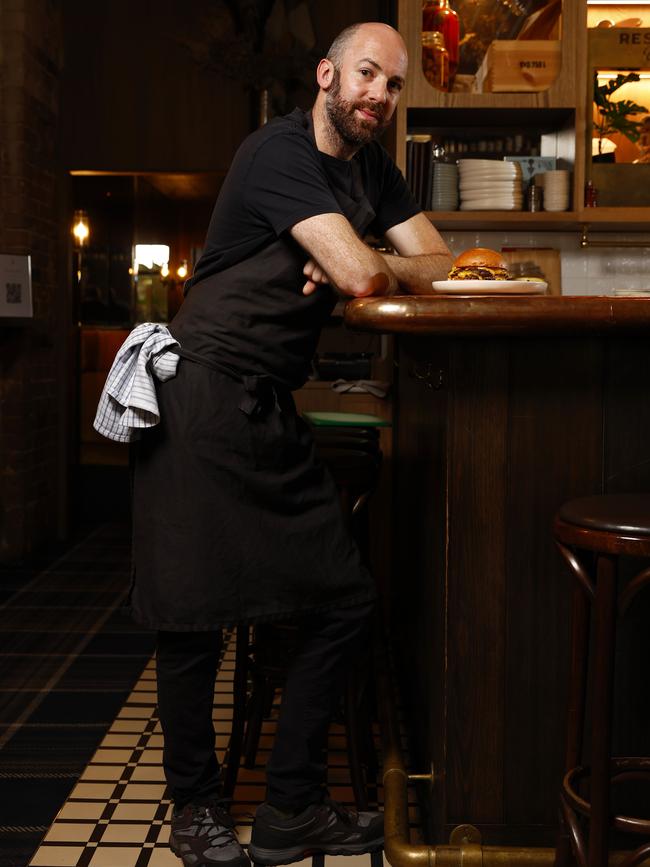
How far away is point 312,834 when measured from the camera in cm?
220

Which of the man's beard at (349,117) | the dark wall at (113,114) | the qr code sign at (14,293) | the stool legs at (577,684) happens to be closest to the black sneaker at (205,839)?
the stool legs at (577,684)

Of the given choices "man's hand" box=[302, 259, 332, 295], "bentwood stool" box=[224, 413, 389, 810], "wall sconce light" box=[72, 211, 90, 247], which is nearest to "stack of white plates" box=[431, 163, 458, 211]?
"bentwood stool" box=[224, 413, 389, 810]

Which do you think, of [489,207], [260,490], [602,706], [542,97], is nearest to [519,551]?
[602,706]

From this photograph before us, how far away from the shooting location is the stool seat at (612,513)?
1.51 m

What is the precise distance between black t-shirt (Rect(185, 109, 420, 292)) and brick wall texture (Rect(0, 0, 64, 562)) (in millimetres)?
3162

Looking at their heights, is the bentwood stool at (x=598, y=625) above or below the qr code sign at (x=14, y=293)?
below

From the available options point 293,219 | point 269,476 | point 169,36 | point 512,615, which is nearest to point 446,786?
point 512,615

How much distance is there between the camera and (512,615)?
1.94 metres

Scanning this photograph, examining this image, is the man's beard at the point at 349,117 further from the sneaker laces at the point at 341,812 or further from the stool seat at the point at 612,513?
the sneaker laces at the point at 341,812

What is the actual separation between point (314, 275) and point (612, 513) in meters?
0.81

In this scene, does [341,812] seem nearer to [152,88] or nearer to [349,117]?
[349,117]

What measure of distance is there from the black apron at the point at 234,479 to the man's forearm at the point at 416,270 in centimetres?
21

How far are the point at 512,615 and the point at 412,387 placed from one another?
1.06 m

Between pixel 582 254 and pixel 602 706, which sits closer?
pixel 602 706
